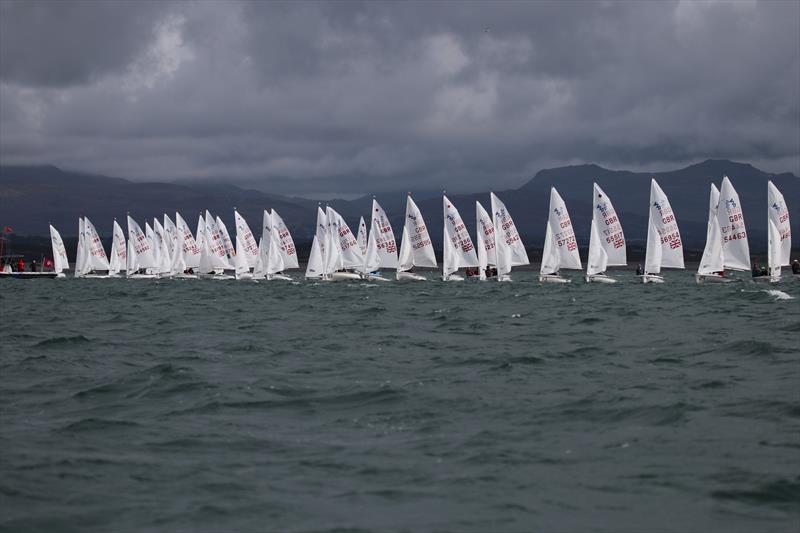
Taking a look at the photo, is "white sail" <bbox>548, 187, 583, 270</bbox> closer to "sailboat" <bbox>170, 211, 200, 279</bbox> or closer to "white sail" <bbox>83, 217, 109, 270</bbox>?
"sailboat" <bbox>170, 211, 200, 279</bbox>

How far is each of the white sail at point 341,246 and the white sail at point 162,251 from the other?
35.4 metres

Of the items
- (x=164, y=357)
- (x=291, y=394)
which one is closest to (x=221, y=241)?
(x=164, y=357)

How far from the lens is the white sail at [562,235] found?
3150 inches

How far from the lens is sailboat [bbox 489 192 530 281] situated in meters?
84.9

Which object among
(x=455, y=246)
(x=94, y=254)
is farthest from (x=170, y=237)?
(x=455, y=246)

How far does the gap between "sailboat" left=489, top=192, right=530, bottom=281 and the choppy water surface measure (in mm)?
48869

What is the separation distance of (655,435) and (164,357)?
1584 cm

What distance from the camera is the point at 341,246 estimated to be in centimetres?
8706

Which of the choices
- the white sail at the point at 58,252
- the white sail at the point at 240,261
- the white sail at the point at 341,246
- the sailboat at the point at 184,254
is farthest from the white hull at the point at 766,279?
the white sail at the point at 58,252

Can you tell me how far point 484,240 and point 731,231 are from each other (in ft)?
66.9

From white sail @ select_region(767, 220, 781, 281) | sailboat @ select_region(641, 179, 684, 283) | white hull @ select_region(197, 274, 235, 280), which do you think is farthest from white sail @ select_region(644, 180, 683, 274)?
white hull @ select_region(197, 274, 235, 280)

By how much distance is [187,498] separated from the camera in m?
13.7

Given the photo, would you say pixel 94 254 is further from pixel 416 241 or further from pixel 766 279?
pixel 766 279

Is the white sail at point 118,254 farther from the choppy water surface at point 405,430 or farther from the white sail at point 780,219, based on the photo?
the choppy water surface at point 405,430
